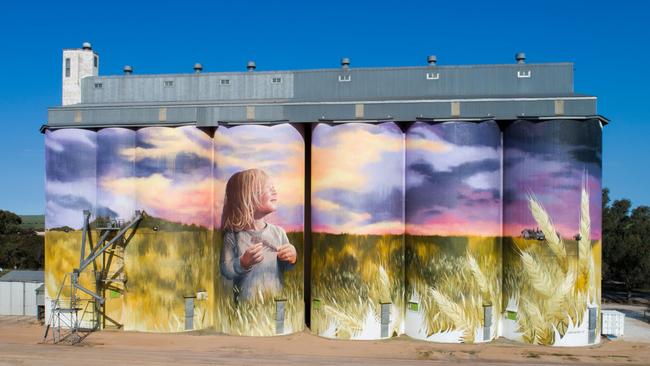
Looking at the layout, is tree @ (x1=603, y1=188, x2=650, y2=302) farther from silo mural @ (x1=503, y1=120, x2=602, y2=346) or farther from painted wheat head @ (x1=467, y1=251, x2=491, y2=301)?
painted wheat head @ (x1=467, y1=251, x2=491, y2=301)

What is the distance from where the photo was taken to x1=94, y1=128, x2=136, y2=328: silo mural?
3847 cm

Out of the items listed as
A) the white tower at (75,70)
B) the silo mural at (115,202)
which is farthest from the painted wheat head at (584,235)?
the white tower at (75,70)

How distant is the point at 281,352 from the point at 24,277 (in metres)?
27.7

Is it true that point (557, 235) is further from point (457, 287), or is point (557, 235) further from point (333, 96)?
point (333, 96)

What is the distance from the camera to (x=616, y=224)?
63.4 m

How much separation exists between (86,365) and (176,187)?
13848 mm

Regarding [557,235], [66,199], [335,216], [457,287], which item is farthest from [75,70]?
[557,235]

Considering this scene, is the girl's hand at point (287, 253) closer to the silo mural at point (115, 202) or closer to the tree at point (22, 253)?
the silo mural at point (115, 202)

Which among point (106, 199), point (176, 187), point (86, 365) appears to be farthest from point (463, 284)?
point (106, 199)

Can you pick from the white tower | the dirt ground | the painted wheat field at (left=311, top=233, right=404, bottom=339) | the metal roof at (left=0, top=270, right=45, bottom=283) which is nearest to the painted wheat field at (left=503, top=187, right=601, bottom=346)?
the dirt ground

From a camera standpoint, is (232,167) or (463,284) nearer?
(463,284)

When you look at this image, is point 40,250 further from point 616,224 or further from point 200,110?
point 616,224

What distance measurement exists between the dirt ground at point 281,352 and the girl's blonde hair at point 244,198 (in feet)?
28.0

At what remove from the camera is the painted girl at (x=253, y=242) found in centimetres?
3650
